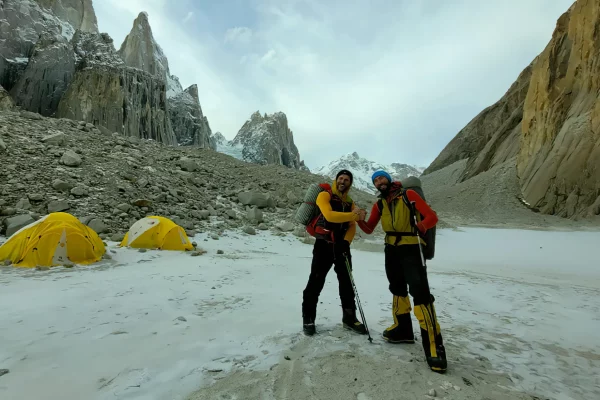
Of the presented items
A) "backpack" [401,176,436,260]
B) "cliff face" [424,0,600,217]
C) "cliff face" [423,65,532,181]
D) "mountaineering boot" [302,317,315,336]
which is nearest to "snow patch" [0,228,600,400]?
"mountaineering boot" [302,317,315,336]

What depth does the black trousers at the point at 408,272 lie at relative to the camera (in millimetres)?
3367

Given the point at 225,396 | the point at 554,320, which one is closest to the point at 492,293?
the point at 554,320

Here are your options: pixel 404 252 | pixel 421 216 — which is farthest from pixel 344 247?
pixel 421 216

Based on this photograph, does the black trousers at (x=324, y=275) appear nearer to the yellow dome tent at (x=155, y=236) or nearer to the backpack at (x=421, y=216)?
the backpack at (x=421, y=216)

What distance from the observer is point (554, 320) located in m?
4.93

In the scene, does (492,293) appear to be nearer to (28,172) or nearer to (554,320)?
(554,320)

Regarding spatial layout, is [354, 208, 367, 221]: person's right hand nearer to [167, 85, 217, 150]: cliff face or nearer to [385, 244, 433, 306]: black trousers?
[385, 244, 433, 306]: black trousers

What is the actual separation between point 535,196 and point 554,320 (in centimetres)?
3347

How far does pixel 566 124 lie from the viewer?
30.5 metres

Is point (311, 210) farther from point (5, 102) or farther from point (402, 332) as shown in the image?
point (5, 102)

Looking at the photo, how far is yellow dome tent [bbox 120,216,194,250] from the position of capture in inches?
387

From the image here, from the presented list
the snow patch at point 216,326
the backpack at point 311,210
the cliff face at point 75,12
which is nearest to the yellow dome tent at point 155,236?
the snow patch at point 216,326

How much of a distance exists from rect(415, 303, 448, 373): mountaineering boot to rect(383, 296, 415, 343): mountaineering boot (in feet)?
1.14

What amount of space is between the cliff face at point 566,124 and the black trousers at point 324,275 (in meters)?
31.4
